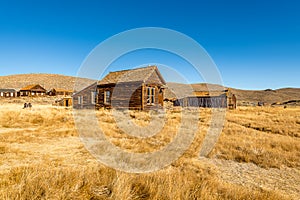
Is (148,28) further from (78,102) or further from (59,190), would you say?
(78,102)

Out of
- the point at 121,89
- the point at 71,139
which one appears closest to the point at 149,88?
the point at 121,89

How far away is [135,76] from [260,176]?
1661 cm

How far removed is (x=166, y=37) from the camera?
13.2 metres

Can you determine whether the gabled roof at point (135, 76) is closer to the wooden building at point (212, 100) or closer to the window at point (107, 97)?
the window at point (107, 97)

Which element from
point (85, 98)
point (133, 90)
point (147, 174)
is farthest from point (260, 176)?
point (85, 98)

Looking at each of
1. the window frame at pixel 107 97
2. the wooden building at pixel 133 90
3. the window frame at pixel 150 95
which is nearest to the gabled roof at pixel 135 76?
the wooden building at pixel 133 90

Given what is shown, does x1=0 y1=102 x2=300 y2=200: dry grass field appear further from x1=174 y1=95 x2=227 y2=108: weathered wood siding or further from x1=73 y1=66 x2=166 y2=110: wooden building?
x1=174 y1=95 x2=227 y2=108: weathered wood siding

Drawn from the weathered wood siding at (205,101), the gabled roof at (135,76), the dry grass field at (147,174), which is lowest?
the dry grass field at (147,174)

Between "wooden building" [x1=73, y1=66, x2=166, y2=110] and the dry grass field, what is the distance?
9.19 m

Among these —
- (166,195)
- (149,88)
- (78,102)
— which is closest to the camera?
(166,195)

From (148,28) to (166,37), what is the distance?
124 centimetres

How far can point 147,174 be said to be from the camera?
3.90 meters

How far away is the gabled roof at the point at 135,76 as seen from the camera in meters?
19.7

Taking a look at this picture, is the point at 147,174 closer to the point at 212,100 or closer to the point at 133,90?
the point at 133,90
